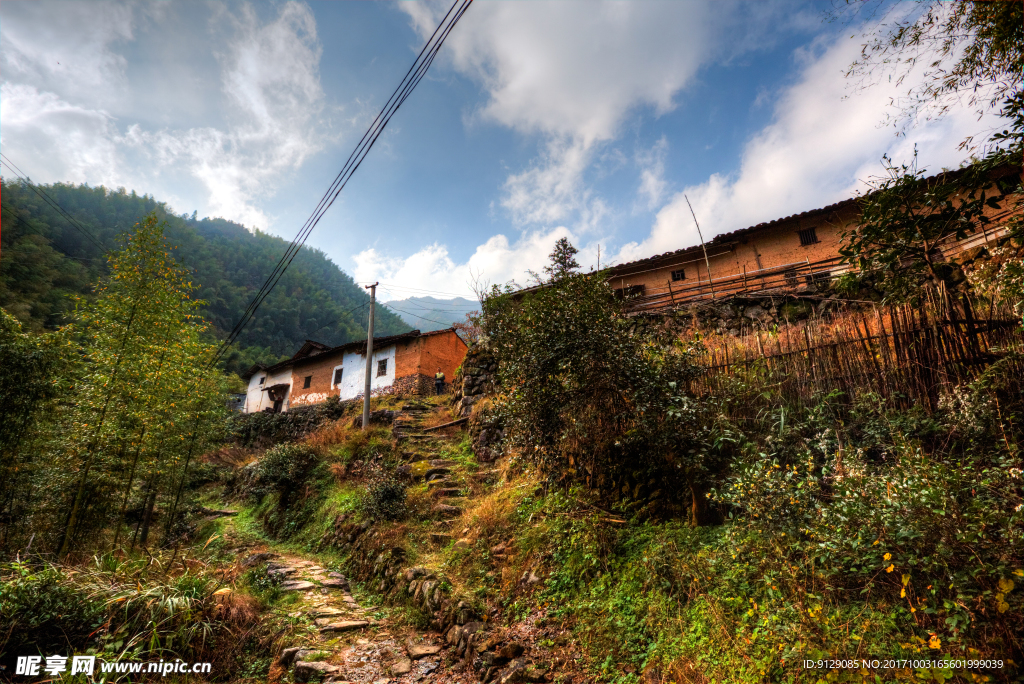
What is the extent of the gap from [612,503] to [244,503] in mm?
15089

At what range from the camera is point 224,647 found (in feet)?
16.3

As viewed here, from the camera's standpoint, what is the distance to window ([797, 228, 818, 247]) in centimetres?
1455

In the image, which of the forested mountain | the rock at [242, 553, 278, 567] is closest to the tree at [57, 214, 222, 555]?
the rock at [242, 553, 278, 567]

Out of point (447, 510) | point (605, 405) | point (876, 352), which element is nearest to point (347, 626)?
point (447, 510)

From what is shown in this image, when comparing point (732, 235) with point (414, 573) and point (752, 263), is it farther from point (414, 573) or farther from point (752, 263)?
point (414, 573)

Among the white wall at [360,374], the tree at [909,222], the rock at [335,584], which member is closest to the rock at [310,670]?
the rock at [335,584]

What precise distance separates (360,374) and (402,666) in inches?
715

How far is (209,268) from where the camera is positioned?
40156mm

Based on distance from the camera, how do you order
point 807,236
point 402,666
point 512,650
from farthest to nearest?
point 807,236 → point 402,666 → point 512,650

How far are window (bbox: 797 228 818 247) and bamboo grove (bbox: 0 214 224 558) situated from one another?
62.2 ft

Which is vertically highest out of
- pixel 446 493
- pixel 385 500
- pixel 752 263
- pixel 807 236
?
pixel 807 236

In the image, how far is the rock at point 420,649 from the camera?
16.3 feet

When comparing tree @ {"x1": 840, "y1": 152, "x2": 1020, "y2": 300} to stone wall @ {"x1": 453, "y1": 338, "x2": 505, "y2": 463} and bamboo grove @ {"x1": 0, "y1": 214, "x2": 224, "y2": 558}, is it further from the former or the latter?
bamboo grove @ {"x1": 0, "y1": 214, "x2": 224, "y2": 558}

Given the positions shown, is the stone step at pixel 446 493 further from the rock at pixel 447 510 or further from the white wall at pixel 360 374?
the white wall at pixel 360 374
